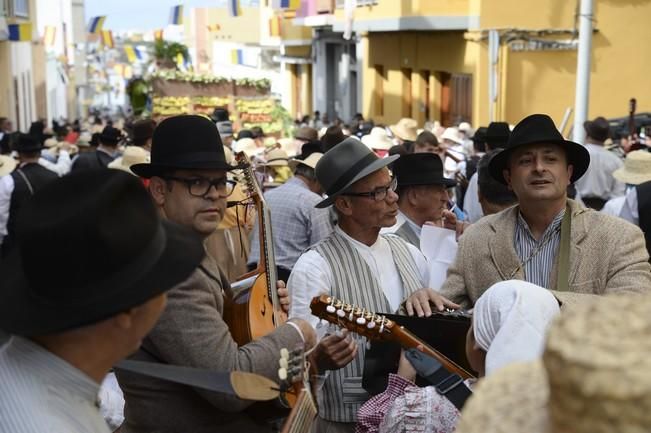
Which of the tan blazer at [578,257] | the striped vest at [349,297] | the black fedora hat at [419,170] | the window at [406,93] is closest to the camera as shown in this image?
the tan blazer at [578,257]

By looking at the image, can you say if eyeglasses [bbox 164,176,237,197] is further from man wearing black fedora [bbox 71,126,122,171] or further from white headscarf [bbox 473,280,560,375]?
man wearing black fedora [bbox 71,126,122,171]

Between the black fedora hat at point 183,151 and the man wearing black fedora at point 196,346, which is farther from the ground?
the black fedora hat at point 183,151

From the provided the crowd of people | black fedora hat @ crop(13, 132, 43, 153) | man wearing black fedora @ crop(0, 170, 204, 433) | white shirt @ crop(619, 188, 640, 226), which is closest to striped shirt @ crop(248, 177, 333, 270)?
the crowd of people

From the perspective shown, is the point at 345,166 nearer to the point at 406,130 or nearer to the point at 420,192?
the point at 420,192

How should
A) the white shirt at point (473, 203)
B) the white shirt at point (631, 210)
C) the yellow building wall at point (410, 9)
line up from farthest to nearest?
the yellow building wall at point (410, 9)
the white shirt at point (473, 203)
the white shirt at point (631, 210)

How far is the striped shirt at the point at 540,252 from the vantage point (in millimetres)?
3799

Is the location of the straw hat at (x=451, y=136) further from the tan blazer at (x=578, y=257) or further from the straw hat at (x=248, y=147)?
the tan blazer at (x=578, y=257)

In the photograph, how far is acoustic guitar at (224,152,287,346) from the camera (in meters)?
3.58

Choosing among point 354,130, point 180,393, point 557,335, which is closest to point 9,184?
point 180,393

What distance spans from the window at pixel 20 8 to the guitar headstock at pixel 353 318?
31895 millimetres

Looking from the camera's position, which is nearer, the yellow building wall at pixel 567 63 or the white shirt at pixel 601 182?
the white shirt at pixel 601 182

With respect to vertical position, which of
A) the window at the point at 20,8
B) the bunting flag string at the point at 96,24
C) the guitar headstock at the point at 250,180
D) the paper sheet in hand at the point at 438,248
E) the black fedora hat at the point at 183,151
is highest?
the window at the point at 20,8

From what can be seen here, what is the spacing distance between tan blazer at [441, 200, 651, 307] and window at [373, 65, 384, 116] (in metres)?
26.9

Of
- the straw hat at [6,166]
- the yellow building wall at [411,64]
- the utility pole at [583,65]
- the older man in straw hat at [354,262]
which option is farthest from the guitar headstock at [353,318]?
the yellow building wall at [411,64]
